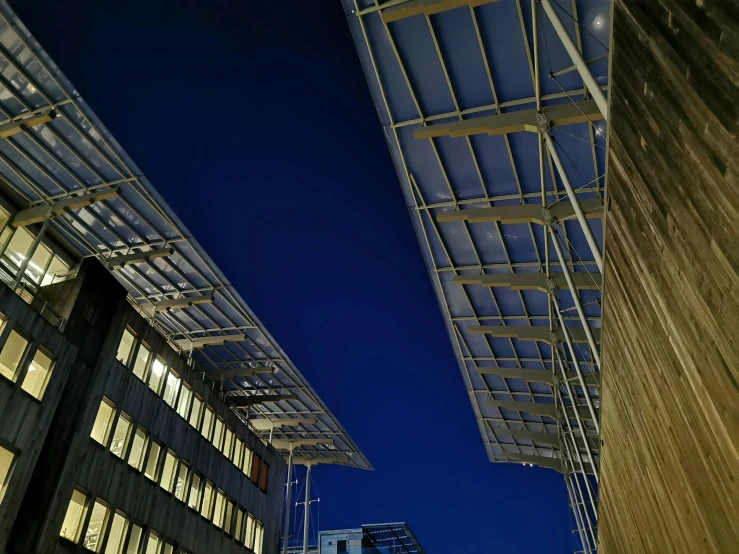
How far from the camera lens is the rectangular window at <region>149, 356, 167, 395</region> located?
86.2 feet

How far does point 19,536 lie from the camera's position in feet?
58.7

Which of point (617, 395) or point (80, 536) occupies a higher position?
point (80, 536)

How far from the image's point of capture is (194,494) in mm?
28609

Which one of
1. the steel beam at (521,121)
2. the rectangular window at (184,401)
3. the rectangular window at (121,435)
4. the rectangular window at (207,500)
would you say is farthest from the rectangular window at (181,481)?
the steel beam at (521,121)

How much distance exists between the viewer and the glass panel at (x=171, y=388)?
89.7 ft

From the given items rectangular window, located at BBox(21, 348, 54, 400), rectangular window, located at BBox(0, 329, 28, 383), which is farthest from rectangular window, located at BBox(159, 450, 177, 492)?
rectangular window, located at BBox(0, 329, 28, 383)

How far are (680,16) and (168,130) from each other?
936 inches

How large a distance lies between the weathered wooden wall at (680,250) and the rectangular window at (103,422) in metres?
21.1

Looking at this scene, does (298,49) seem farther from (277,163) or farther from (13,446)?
(13,446)

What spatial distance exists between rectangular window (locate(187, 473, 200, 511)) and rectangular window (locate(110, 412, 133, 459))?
610 cm

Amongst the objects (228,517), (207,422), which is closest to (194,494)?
(207,422)

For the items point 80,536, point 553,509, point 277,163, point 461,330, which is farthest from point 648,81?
point 553,509

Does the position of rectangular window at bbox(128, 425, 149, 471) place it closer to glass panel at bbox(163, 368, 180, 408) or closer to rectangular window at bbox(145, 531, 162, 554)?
glass panel at bbox(163, 368, 180, 408)

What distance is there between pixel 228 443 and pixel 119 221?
1510cm
